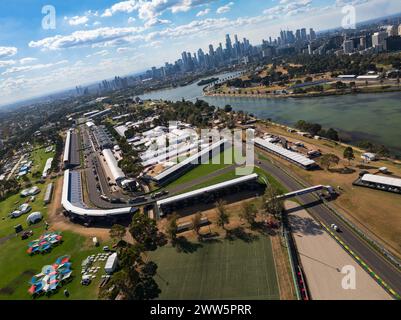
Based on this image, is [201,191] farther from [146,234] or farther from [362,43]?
[362,43]

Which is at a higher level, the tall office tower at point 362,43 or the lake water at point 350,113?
the tall office tower at point 362,43

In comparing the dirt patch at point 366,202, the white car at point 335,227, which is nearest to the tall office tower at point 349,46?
the dirt patch at point 366,202

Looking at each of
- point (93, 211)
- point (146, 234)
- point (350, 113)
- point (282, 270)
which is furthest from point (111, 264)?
point (350, 113)

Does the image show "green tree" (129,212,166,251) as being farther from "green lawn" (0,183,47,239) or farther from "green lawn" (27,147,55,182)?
"green lawn" (27,147,55,182)

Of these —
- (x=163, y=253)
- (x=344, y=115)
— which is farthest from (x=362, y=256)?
(x=344, y=115)

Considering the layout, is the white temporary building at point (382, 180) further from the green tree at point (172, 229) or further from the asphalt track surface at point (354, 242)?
the green tree at point (172, 229)
